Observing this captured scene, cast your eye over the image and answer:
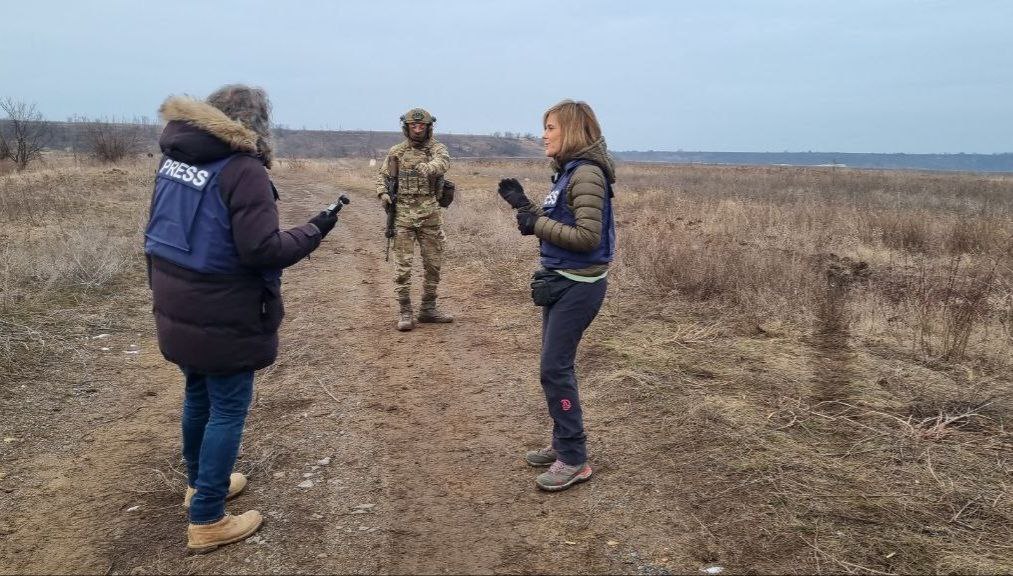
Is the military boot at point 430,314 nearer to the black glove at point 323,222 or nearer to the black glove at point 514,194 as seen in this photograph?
the black glove at point 514,194

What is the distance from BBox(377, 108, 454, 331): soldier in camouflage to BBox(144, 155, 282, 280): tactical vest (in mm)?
3669

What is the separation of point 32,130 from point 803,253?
97.7 ft

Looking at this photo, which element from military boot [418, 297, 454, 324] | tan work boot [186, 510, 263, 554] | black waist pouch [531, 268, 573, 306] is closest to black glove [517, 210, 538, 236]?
black waist pouch [531, 268, 573, 306]

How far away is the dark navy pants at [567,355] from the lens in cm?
319

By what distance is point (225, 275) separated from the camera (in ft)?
8.54

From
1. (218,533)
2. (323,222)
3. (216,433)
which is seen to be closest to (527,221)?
(323,222)

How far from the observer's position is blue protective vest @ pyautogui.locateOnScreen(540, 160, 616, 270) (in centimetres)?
316

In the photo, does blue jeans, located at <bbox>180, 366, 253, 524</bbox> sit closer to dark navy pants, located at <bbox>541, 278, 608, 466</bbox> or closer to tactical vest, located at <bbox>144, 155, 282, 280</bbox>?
tactical vest, located at <bbox>144, 155, 282, 280</bbox>

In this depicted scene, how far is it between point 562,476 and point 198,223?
2131 millimetres

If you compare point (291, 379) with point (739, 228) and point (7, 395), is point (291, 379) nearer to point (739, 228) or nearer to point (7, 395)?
point (7, 395)

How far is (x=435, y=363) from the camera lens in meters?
5.40

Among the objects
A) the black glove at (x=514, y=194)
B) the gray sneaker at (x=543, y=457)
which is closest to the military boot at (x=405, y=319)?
the gray sneaker at (x=543, y=457)

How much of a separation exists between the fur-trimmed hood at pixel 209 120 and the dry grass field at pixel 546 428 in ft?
5.89

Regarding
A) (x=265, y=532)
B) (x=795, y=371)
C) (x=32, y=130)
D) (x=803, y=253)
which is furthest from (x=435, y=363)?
(x=32, y=130)
